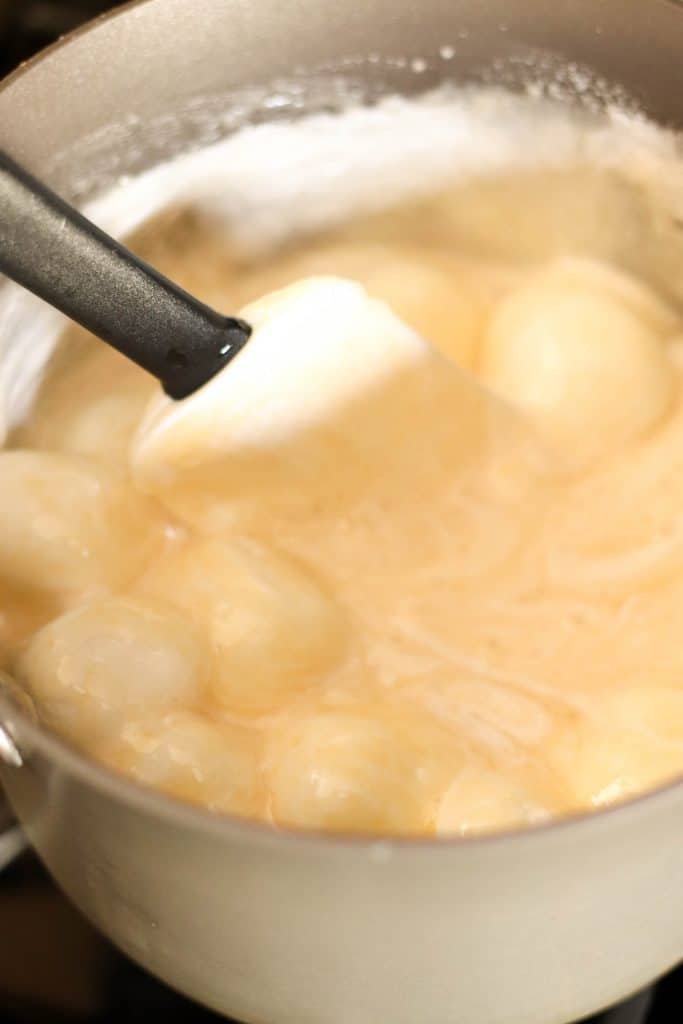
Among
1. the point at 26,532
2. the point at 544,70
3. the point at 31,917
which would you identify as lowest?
the point at 31,917

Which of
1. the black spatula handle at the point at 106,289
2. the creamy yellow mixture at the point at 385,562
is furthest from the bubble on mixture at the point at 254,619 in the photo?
the black spatula handle at the point at 106,289

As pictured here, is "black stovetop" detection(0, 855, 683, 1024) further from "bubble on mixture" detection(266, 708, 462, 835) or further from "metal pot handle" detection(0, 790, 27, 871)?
"bubble on mixture" detection(266, 708, 462, 835)

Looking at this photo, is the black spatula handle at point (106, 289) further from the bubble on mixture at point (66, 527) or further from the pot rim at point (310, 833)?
the pot rim at point (310, 833)

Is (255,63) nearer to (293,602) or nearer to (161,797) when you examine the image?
(293,602)

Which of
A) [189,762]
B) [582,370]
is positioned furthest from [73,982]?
[582,370]

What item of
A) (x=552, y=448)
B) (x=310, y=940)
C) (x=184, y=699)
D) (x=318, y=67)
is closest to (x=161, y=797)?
(x=310, y=940)
